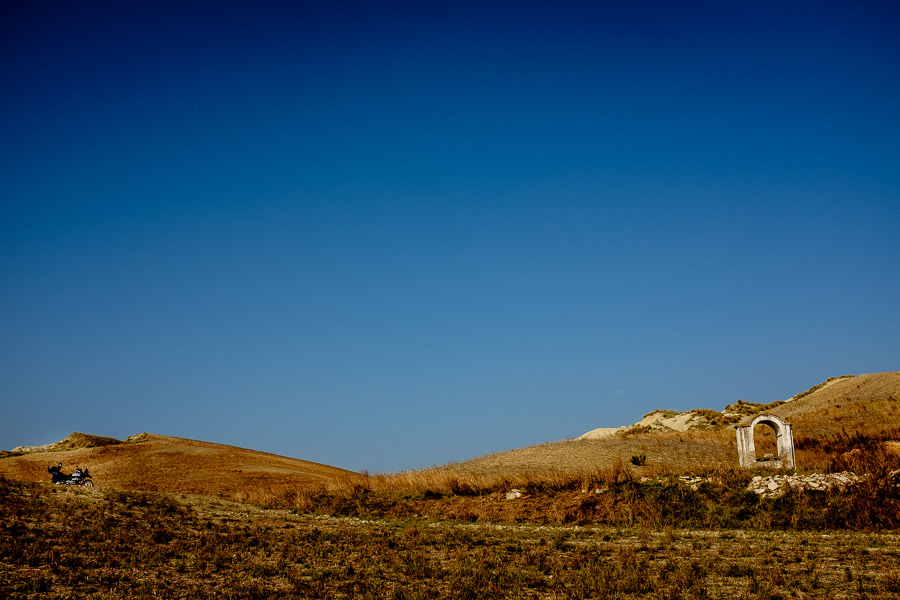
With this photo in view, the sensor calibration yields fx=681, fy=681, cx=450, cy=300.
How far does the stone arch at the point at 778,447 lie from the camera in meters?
24.3

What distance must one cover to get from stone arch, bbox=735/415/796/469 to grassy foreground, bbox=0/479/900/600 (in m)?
5.25

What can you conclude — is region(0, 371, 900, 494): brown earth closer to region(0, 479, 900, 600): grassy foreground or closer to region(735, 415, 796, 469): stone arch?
region(735, 415, 796, 469): stone arch

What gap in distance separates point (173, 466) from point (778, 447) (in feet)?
108

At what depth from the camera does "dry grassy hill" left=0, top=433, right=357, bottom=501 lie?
3431cm

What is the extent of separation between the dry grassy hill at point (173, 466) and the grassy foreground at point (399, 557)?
1117 centimetres

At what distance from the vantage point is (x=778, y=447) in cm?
2508

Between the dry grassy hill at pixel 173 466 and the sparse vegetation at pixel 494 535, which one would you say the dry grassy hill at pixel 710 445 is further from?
the dry grassy hill at pixel 173 466

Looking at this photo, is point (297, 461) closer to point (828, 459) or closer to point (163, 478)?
point (163, 478)

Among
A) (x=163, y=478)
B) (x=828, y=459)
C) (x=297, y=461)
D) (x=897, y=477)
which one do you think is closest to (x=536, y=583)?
(x=897, y=477)

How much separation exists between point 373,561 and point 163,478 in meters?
27.5

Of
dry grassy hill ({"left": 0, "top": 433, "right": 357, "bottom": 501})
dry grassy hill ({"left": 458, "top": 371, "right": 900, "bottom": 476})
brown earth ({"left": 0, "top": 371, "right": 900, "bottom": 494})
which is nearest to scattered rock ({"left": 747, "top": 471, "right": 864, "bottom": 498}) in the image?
brown earth ({"left": 0, "top": 371, "right": 900, "bottom": 494})

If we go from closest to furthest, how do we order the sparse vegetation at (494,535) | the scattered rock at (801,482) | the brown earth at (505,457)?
the sparse vegetation at (494,535)
the scattered rock at (801,482)
the brown earth at (505,457)

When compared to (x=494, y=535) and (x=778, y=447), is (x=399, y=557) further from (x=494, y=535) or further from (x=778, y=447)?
(x=778, y=447)

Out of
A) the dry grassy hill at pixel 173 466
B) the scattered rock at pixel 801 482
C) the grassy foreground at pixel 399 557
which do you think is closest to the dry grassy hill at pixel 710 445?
the scattered rock at pixel 801 482
